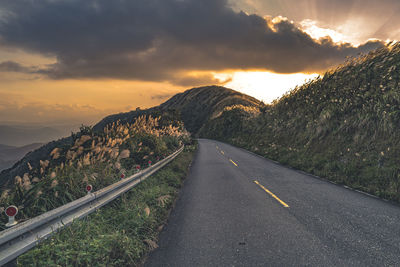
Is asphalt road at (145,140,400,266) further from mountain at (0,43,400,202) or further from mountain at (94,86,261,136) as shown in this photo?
mountain at (94,86,261,136)

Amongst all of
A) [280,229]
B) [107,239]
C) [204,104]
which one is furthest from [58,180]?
[204,104]

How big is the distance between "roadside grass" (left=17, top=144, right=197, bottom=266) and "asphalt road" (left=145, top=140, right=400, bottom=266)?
30 cm

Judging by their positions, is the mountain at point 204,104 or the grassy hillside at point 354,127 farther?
the mountain at point 204,104

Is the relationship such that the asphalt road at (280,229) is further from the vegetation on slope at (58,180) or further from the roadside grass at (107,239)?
the vegetation on slope at (58,180)

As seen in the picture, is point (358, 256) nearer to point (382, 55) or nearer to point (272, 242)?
point (272, 242)

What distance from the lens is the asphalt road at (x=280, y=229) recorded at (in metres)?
3.20

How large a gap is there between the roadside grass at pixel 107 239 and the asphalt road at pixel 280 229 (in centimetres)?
30

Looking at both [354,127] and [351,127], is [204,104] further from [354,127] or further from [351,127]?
[354,127]

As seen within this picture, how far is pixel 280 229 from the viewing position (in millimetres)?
4137

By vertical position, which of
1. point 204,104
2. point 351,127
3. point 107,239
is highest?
point 204,104

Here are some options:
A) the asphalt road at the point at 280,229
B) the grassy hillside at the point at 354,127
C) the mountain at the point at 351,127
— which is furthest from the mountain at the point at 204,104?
the asphalt road at the point at 280,229

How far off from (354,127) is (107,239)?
41.1ft

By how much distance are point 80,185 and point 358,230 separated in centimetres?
612

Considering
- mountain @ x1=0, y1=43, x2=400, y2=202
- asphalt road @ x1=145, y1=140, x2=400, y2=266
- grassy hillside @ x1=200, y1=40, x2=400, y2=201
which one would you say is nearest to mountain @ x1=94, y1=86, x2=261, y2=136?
mountain @ x1=0, y1=43, x2=400, y2=202
